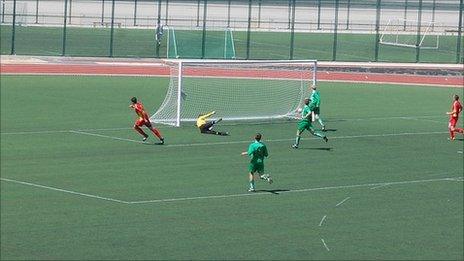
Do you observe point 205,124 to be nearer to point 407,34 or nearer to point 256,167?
point 256,167

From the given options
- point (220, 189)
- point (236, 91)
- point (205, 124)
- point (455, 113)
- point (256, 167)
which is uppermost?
point (236, 91)

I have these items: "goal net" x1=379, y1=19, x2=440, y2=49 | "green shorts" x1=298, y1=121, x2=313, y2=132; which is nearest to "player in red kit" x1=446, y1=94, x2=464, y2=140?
"green shorts" x1=298, y1=121, x2=313, y2=132

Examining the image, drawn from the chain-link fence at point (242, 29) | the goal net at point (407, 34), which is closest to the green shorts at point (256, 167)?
the chain-link fence at point (242, 29)

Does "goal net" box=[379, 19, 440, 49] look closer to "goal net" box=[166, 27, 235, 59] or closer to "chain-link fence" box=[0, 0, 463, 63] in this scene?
"chain-link fence" box=[0, 0, 463, 63]

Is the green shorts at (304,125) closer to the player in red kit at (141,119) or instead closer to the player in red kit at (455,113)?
the player in red kit at (141,119)

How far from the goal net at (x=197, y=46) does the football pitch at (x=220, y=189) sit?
23.9 m

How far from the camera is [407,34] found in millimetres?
94250

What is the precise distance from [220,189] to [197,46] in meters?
45.4

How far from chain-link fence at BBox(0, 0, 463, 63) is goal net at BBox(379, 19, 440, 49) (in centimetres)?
7

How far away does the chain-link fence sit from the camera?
81125 mm

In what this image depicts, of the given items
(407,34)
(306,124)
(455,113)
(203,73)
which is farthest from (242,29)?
(306,124)

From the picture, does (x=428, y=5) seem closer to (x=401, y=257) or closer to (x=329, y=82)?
(x=329, y=82)

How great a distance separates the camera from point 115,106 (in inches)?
2120

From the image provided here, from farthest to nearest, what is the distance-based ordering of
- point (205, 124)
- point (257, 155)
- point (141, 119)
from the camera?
1. point (205, 124)
2. point (141, 119)
3. point (257, 155)
